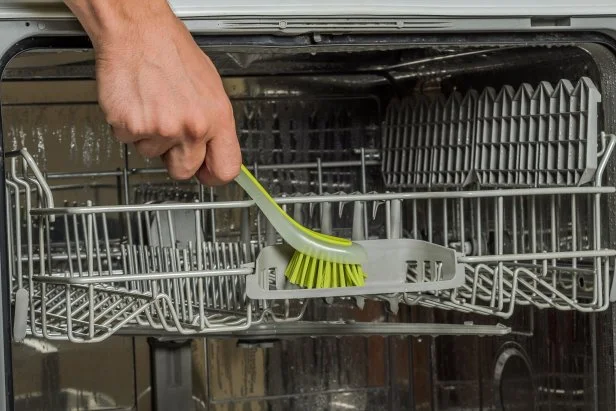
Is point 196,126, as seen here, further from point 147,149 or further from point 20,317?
point 20,317

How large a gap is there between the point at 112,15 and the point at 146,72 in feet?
0.19

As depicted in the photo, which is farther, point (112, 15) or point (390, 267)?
point (390, 267)

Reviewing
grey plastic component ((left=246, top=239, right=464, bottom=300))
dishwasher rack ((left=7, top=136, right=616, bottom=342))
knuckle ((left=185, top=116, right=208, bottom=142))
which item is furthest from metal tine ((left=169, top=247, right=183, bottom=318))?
knuckle ((left=185, top=116, right=208, bottom=142))

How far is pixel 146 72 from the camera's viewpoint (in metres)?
0.91

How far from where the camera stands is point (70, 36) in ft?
3.15

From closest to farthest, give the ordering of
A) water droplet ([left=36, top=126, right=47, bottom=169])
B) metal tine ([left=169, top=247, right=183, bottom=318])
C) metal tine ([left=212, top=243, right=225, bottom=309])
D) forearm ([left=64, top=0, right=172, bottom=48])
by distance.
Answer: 1. forearm ([left=64, top=0, right=172, bottom=48])
2. metal tine ([left=169, top=247, right=183, bottom=318])
3. metal tine ([left=212, top=243, right=225, bottom=309])
4. water droplet ([left=36, top=126, right=47, bottom=169])

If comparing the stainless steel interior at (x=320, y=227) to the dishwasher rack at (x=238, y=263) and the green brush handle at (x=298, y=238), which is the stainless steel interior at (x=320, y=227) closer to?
the dishwasher rack at (x=238, y=263)

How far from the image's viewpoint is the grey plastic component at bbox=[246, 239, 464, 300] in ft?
3.37

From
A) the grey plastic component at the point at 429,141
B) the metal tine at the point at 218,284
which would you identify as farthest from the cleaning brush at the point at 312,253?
the grey plastic component at the point at 429,141

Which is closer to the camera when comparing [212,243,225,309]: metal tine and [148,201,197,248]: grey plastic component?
[212,243,225,309]: metal tine

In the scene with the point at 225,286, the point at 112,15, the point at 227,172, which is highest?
the point at 112,15

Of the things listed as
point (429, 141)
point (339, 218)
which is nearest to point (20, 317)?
point (339, 218)

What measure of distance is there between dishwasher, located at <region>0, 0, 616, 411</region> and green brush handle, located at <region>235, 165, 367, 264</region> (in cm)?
2

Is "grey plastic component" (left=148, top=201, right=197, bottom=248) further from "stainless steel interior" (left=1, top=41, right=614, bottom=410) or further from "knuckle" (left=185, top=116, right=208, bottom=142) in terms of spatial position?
"knuckle" (left=185, top=116, right=208, bottom=142)
